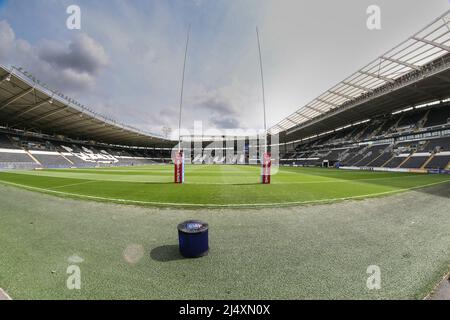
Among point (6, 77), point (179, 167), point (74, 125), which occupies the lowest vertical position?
point (179, 167)

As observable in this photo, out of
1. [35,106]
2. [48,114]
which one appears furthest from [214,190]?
[48,114]

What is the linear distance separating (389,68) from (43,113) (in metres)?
62.6

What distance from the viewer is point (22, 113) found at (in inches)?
1460

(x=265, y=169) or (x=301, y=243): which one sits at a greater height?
(x=265, y=169)

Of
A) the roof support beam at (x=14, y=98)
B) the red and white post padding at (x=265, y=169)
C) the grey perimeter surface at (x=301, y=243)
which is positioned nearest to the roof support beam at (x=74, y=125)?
the roof support beam at (x=14, y=98)

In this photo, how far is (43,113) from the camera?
125 ft

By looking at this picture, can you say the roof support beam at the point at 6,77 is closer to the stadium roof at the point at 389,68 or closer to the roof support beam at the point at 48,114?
the roof support beam at the point at 48,114

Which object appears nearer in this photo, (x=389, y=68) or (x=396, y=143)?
(x=389, y=68)

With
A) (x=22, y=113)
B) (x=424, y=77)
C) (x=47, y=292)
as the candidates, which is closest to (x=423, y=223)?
(x=47, y=292)

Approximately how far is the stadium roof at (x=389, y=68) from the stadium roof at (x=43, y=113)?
49760 mm

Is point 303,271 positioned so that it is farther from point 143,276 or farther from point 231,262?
point 143,276

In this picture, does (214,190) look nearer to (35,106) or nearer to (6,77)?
(6,77)

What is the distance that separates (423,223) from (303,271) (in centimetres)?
586
